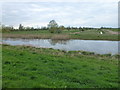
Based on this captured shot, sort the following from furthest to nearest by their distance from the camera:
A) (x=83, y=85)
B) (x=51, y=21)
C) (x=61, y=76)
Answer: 1. (x=51, y=21)
2. (x=61, y=76)
3. (x=83, y=85)

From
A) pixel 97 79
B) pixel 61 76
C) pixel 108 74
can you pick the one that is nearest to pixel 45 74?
pixel 61 76

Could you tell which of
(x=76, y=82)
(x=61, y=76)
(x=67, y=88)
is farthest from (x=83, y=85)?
(x=61, y=76)

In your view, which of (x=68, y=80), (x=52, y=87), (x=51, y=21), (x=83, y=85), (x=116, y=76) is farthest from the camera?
(x=51, y=21)

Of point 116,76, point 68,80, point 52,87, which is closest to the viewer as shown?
point 52,87

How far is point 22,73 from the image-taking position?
5.91m

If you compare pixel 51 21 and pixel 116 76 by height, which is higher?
pixel 51 21

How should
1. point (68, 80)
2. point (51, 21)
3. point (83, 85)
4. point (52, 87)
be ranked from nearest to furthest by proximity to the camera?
point (52, 87)
point (83, 85)
point (68, 80)
point (51, 21)

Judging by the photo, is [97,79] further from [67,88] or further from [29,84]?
[29,84]

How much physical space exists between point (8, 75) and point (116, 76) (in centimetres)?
440

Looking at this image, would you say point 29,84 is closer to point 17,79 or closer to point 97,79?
point 17,79

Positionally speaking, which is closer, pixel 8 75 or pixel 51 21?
pixel 8 75

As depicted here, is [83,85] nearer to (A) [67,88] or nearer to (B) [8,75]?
(A) [67,88]

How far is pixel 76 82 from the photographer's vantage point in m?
5.33

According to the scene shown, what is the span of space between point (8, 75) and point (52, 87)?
1.93m
